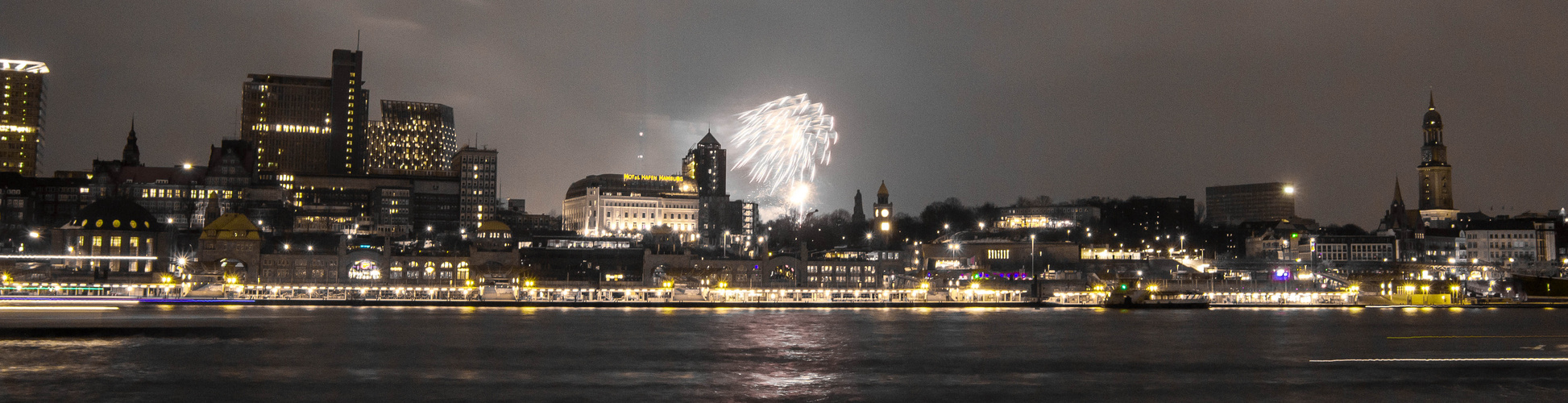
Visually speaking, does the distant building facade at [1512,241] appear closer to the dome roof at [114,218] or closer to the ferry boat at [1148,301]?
the ferry boat at [1148,301]

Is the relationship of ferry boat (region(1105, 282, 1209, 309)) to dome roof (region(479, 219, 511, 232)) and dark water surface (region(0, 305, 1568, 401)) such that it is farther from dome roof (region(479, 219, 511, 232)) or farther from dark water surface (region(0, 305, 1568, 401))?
dome roof (region(479, 219, 511, 232))

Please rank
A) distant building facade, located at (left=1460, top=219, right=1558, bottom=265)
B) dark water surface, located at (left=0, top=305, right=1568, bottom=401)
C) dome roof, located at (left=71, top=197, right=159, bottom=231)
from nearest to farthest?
1. dark water surface, located at (left=0, top=305, right=1568, bottom=401)
2. dome roof, located at (left=71, top=197, right=159, bottom=231)
3. distant building facade, located at (left=1460, top=219, right=1558, bottom=265)

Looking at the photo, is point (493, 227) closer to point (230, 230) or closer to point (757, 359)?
point (230, 230)

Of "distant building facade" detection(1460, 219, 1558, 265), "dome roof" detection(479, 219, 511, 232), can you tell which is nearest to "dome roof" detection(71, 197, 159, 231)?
"dome roof" detection(479, 219, 511, 232)

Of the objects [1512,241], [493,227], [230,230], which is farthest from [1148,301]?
[1512,241]

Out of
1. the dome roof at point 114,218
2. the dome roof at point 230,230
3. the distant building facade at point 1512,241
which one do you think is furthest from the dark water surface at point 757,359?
the distant building facade at point 1512,241

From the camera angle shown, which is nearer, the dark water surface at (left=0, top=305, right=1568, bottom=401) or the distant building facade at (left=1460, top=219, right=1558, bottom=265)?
the dark water surface at (left=0, top=305, right=1568, bottom=401)
